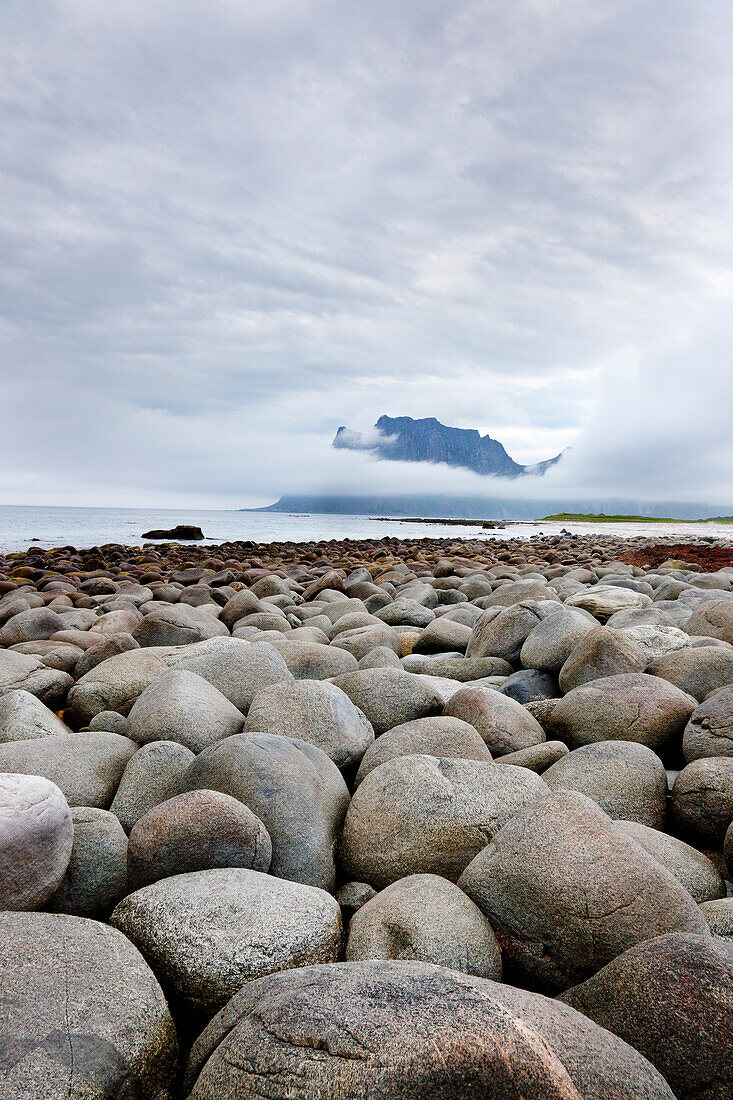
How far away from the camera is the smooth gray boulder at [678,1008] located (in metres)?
1.49

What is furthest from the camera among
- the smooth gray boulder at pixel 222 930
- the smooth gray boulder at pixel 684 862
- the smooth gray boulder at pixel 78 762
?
the smooth gray boulder at pixel 78 762

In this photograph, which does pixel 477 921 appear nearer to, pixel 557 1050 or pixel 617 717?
pixel 557 1050

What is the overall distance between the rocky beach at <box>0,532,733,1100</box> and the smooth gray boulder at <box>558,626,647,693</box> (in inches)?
0.6

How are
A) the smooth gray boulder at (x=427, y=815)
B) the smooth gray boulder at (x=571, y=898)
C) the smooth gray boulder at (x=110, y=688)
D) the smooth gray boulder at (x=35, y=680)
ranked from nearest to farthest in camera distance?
the smooth gray boulder at (x=571, y=898) < the smooth gray boulder at (x=427, y=815) < the smooth gray boulder at (x=110, y=688) < the smooth gray boulder at (x=35, y=680)

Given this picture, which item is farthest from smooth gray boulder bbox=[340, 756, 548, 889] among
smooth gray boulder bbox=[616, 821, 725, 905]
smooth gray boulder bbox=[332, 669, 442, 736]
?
smooth gray boulder bbox=[332, 669, 442, 736]

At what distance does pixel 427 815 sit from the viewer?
2.57 m

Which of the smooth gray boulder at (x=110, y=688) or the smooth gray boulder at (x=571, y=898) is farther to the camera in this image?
the smooth gray boulder at (x=110, y=688)

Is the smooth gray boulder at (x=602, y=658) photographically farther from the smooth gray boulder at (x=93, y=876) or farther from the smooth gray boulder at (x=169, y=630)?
the smooth gray boulder at (x=169, y=630)

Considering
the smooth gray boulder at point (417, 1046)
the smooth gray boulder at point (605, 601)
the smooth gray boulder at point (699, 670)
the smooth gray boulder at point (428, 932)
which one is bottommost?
the smooth gray boulder at point (428, 932)

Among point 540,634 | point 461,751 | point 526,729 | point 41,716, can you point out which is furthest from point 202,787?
point 540,634

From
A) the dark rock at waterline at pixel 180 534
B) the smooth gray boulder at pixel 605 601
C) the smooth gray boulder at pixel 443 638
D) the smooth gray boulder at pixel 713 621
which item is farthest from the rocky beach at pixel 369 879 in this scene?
the dark rock at waterline at pixel 180 534

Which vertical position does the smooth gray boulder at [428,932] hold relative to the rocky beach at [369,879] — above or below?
below

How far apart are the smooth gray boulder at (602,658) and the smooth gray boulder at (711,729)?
73 cm

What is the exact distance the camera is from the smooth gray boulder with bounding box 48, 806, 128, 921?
2.31 m
